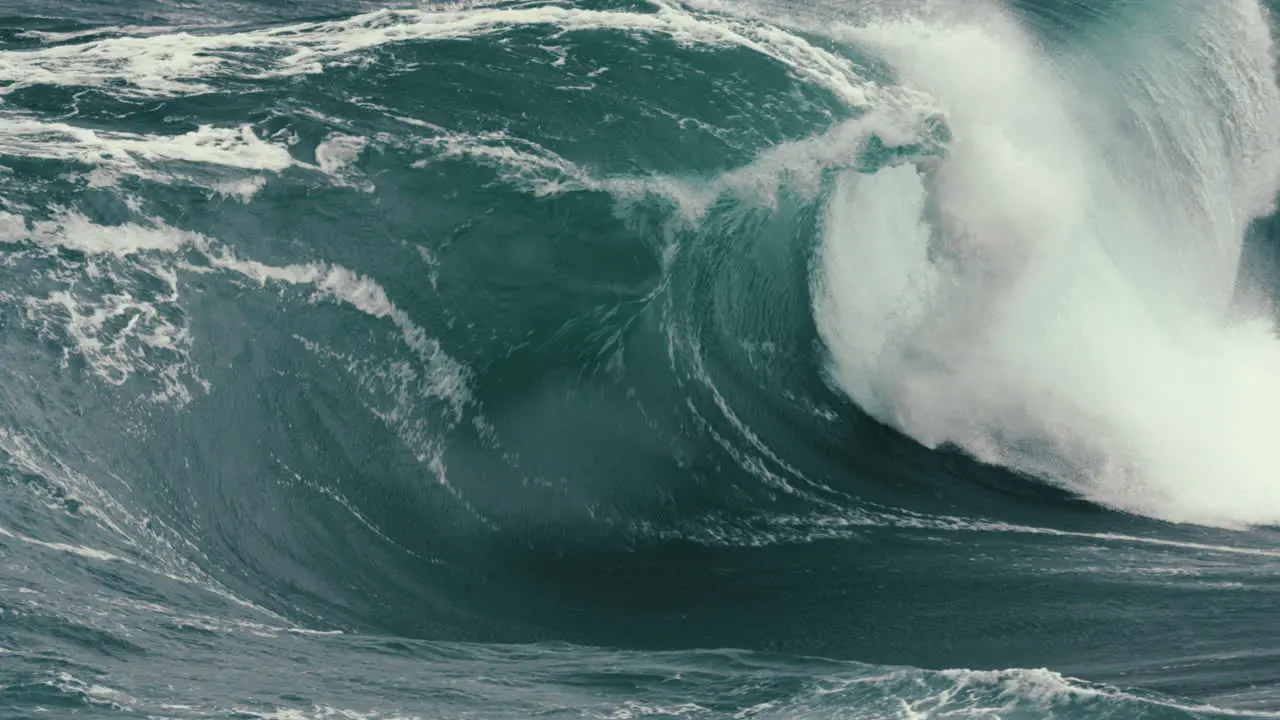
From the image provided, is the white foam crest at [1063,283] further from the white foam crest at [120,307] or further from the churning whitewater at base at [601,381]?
the white foam crest at [120,307]

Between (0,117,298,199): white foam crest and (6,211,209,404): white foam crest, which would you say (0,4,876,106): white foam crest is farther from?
(6,211,209,404): white foam crest

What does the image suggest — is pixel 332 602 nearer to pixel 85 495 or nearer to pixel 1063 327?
pixel 85 495

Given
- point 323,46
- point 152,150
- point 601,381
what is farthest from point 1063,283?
point 152,150

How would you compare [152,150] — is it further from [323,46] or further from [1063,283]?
[1063,283]

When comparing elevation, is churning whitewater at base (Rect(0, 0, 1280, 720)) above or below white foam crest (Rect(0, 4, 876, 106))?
below

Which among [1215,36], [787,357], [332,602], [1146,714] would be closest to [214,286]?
[332,602]

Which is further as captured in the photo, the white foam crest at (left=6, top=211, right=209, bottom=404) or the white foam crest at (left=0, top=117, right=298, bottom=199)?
the white foam crest at (left=0, top=117, right=298, bottom=199)

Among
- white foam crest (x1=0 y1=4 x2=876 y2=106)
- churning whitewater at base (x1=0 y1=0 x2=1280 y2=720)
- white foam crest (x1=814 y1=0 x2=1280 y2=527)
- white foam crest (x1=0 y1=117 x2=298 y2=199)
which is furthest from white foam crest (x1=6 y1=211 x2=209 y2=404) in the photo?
white foam crest (x1=814 y1=0 x2=1280 y2=527)
